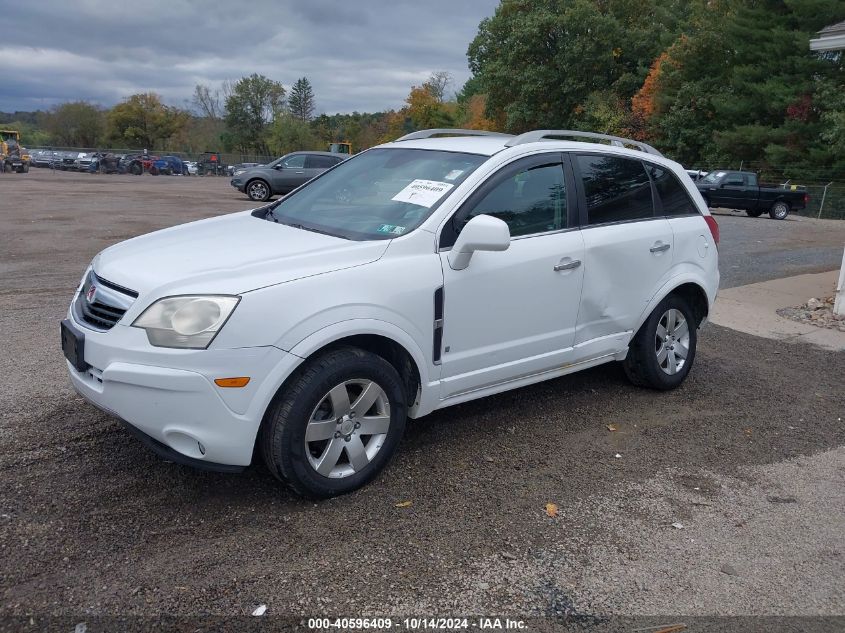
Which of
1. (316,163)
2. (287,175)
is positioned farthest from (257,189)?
(316,163)

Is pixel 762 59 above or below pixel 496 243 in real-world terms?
above

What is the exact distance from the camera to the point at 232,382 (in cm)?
313

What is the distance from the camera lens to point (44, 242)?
1175cm

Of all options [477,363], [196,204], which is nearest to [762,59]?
[196,204]

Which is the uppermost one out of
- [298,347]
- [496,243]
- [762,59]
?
[762,59]

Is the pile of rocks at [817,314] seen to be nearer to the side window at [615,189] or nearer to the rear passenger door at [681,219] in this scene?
the rear passenger door at [681,219]

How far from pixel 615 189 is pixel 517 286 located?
134 centimetres

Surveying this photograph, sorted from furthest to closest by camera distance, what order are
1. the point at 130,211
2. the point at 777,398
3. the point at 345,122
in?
the point at 345,122 < the point at 130,211 < the point at 777,398

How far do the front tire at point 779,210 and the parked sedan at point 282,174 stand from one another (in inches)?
630

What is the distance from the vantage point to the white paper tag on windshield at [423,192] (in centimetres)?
402

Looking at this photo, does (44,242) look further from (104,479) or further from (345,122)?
(345,122)

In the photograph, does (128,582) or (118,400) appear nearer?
(128,582)

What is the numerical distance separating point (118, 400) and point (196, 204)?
18.9m

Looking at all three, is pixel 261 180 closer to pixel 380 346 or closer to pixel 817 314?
pixel 817 314
